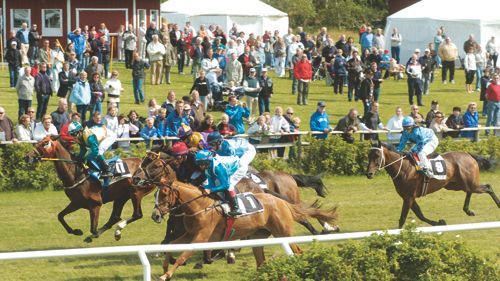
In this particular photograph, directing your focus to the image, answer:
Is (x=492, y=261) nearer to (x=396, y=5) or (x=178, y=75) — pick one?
(x=178, y=75)

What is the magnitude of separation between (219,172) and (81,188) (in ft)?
10.1

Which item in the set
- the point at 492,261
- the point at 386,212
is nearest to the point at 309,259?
the point at 492,261

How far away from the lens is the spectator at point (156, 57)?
28.7 m

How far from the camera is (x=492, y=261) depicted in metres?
8.84

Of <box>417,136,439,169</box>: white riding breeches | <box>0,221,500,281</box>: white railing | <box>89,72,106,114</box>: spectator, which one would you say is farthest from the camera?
<box>89,72,106,114</box>: spectator

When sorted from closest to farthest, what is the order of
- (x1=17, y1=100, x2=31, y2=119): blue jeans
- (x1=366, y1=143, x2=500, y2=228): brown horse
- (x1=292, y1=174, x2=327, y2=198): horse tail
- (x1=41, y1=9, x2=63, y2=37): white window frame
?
(x1=292, y1=174, x2=327, y2=198): horse tail
(x1=366, y1=143, x2=500, y2=228): brown horse
(x1=17, y1=100, x2=31, y2=119): blue jeans
(x1=41, y1=9, x2=63, y2=37): white window frame

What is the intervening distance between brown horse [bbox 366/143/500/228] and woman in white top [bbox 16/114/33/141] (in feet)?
21.5

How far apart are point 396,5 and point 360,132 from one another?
24.6 metres

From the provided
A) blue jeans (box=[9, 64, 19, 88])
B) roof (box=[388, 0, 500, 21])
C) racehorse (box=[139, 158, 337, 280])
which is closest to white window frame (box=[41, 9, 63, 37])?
blue jeans (box=[9, 64, 19, 88])

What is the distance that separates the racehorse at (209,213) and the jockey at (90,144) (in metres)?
2.04

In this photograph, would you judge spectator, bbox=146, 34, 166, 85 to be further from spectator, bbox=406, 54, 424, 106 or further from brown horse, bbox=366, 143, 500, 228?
brown horse, bbox=366, 143, 500, 228

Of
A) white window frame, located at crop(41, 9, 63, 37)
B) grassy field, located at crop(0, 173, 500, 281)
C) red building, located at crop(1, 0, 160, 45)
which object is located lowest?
grassy field, located at crop(0, 173, 500, 281)

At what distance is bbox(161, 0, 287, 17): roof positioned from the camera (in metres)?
36.8

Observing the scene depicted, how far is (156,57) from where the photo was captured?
95.6 ft
